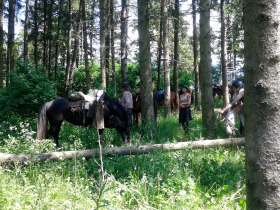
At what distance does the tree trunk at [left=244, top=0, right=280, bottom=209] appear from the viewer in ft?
5.93

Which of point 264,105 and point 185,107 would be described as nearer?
point 264,105

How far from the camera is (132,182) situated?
13.6 feet

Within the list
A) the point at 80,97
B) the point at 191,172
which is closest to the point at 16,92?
the point at 80,97

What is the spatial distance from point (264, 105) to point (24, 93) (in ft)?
32.9

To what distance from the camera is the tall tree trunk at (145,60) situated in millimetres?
9469

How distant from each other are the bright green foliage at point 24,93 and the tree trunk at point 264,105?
945 cm

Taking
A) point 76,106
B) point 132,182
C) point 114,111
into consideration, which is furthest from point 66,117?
point 132,182

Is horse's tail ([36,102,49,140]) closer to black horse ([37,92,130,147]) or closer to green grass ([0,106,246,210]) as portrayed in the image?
black horse ([37,92,130,147])

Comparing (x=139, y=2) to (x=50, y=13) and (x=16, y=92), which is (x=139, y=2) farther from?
(x=50, y=13)

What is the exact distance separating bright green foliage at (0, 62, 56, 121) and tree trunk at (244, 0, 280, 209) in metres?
9.45

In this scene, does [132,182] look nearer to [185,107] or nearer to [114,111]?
[114,111]

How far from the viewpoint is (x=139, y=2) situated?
31.6ft

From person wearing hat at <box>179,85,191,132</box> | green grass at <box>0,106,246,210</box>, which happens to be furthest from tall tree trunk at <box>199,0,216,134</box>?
person wearing hat at <box>179,85,191,132</box>

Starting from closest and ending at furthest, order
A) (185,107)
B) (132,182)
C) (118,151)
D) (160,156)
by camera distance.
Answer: (132,182), (160,156), (118,151), (185,107)
